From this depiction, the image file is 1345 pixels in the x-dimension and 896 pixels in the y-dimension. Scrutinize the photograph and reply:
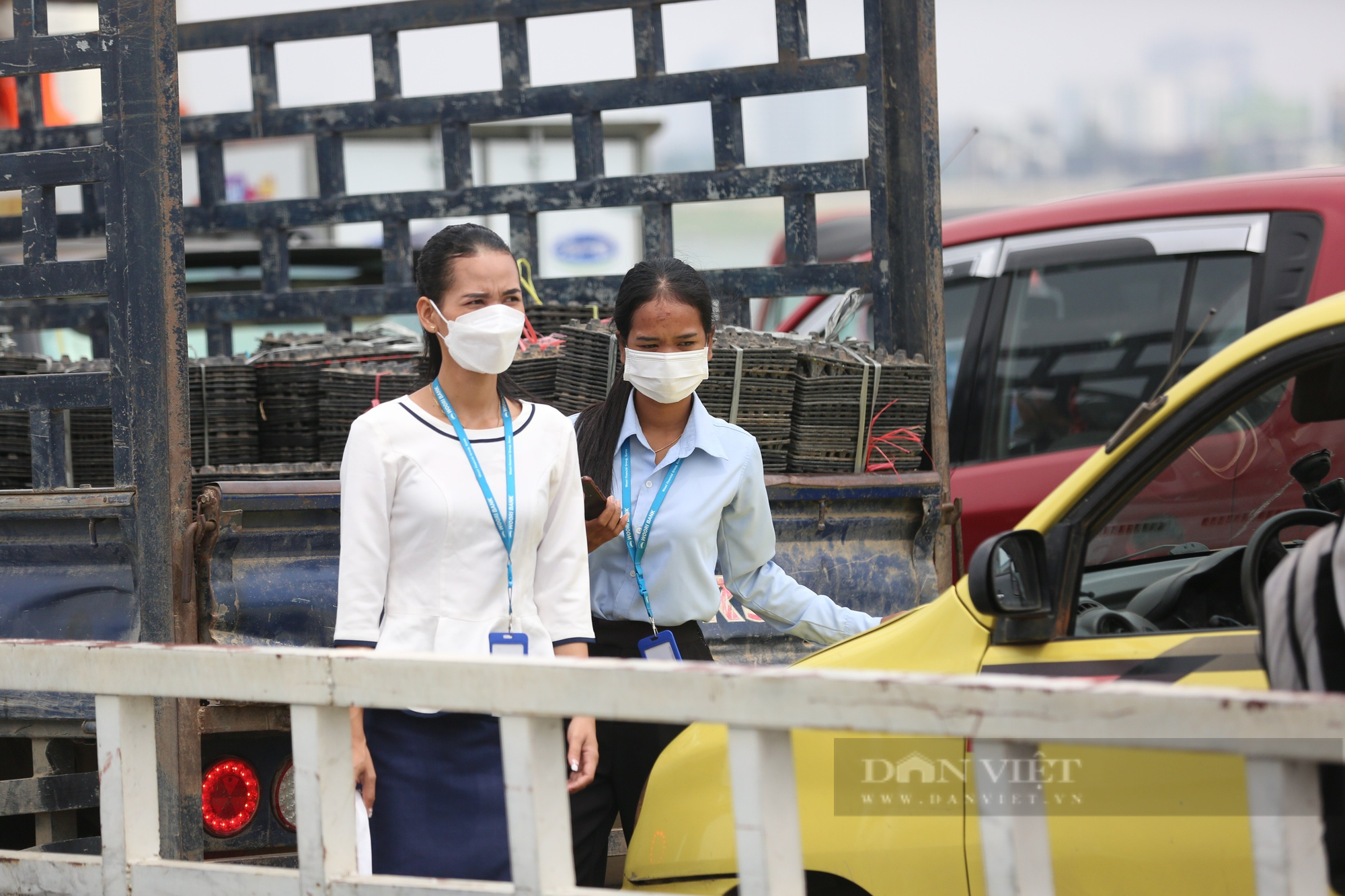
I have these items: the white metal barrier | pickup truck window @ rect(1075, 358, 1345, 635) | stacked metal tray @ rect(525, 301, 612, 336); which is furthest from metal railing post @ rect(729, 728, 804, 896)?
stacked metal tray @ rect(525, 301, 612, 336)

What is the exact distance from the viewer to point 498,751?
7.67ft

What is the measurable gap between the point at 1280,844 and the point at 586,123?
3.70m

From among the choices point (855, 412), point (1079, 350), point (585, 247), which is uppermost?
point (585, 247)

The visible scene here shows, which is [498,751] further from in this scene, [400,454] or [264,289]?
[264,289]

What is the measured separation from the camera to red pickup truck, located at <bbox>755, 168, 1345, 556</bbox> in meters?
4.77

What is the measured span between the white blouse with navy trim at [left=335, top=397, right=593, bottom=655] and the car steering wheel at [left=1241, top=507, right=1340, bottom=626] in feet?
4.25

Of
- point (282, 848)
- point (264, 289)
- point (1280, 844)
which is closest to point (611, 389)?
point (282, 848)

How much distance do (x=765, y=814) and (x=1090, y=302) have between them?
4167 mm

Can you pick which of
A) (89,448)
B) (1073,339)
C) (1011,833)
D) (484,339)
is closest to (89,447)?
(89,448)

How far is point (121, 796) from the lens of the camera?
2.10 meters

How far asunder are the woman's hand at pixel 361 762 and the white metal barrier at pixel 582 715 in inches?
9.2

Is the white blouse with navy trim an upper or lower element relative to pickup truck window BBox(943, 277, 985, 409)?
lower

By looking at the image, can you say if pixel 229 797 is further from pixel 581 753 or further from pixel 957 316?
pixel 957 316

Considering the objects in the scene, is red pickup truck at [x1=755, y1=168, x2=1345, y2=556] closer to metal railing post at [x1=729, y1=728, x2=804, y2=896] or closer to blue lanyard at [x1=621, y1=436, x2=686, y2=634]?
blue lanyard at [x1=621, y1=436, x2=686, y2=634]
